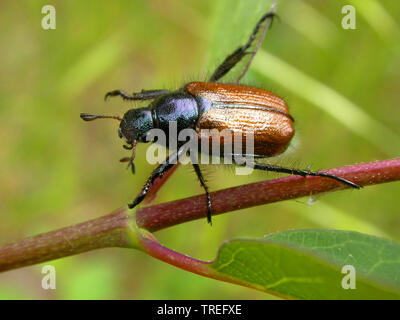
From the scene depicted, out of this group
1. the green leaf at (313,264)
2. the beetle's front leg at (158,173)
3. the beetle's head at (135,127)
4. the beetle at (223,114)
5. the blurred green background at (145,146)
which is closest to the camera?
the green leaf at (313,264)

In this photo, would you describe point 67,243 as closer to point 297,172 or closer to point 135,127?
point 135,127

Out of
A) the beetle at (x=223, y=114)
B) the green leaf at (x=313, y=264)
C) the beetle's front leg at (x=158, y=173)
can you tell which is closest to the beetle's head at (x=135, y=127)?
the beetle at (x=223, y=114)

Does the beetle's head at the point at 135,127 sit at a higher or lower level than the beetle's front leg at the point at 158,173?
higher

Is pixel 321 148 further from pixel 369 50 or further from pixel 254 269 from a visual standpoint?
pixel 254 269

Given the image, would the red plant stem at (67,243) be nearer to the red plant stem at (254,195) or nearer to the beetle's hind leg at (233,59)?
the red plant stem at (254,195)

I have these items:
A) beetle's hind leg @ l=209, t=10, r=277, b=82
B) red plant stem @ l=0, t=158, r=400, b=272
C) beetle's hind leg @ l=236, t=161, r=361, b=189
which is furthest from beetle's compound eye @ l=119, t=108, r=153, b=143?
red plant stem @ l=0, t=158, r=400, b=272
